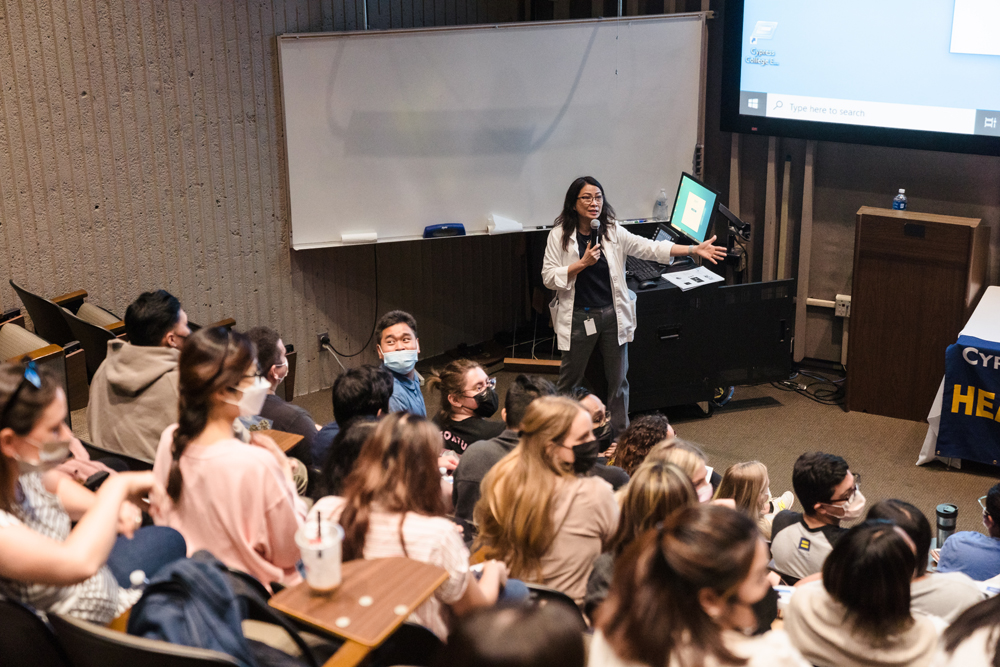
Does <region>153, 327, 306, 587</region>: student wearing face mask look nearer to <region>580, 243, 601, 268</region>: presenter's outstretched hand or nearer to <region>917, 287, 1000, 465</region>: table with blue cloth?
<region>580, 243, 601, 268</region>: presenter's outstretched hand

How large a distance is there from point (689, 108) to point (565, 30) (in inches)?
34.6

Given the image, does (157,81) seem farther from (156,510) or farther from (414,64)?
(156,510)

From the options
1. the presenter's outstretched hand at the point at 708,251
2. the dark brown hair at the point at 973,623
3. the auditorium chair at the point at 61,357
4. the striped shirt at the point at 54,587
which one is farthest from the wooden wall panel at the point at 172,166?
the dark brown hair at the point at 973,623

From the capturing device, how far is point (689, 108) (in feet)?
18.3

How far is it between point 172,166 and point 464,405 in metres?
2.32

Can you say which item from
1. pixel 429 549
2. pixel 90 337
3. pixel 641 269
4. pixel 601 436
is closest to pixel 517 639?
pixel 429 549

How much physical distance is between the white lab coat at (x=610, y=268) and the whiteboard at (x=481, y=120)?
3.13 feet

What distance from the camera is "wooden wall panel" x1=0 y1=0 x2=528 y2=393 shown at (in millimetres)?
4273

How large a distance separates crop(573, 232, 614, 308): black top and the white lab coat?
0.08ft

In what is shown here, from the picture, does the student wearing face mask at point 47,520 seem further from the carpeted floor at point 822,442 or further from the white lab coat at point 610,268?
the carpeted floor at point 822,442

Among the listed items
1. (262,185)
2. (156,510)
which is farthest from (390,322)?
(262,185)

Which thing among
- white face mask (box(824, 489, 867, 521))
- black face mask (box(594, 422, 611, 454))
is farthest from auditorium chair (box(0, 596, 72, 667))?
white face mask (box(824, 489, 867, 521))

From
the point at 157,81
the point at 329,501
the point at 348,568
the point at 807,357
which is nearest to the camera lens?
the point at 348,568

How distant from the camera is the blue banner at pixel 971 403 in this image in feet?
14.3
